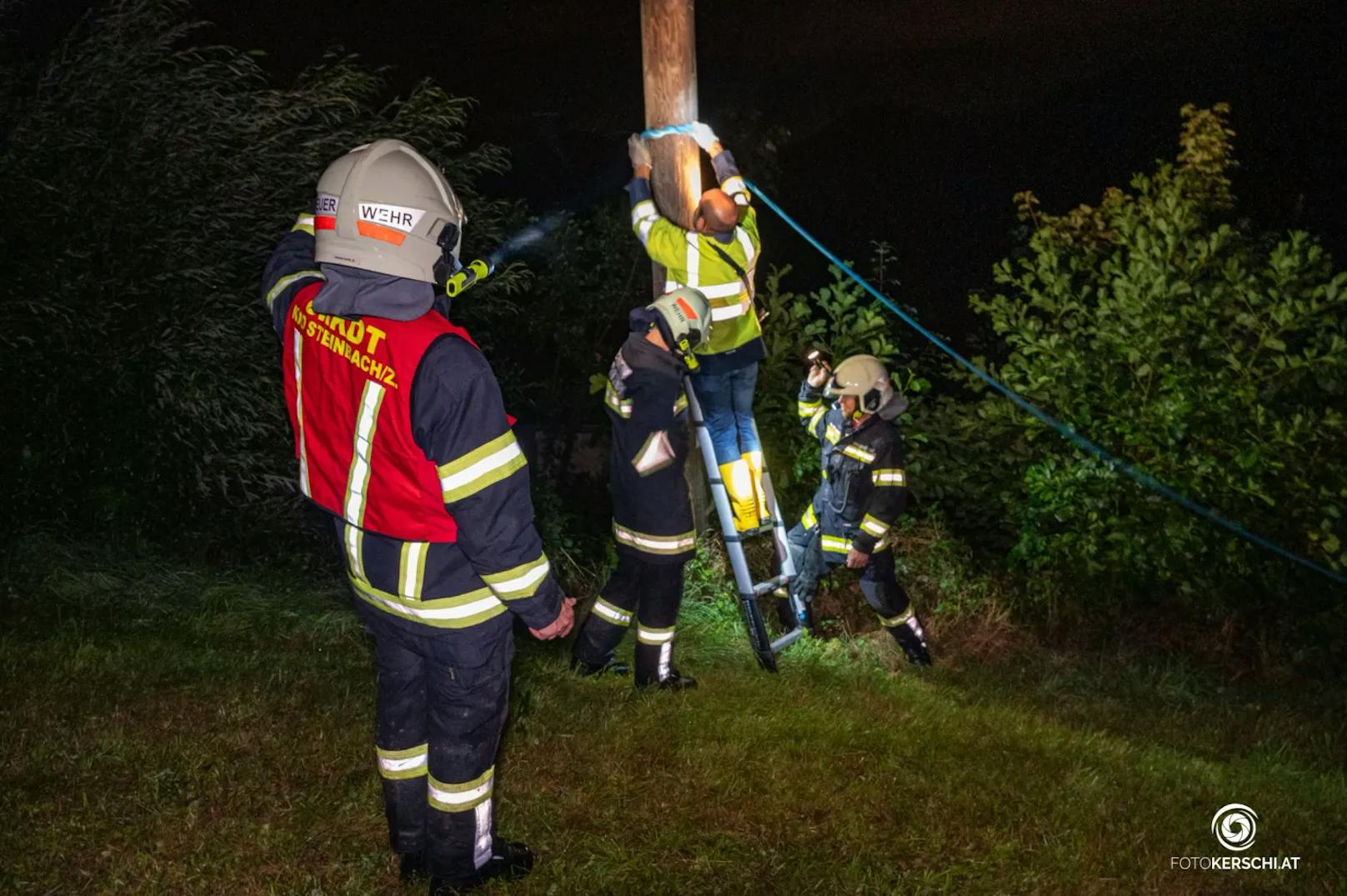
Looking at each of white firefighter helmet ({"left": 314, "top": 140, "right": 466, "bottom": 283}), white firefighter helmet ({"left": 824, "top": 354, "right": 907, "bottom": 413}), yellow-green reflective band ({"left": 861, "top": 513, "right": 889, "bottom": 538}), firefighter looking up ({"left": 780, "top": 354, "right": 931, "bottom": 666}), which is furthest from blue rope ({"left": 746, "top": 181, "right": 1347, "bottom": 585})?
white firefighter helmet ({"left": 314, "top": 140, "right": 466, "bottom": 283})

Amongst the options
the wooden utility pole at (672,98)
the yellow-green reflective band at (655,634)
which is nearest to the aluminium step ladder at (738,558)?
the yellow-green reflective band at (655,634)

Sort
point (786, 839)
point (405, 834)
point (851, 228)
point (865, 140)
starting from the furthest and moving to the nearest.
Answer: point (865, 140)
point (851, 228)
point (786, 839)
point (405, 834)

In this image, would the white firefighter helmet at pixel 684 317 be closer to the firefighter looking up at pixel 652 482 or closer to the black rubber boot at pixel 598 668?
the firefighter looking up at pixel 652 482

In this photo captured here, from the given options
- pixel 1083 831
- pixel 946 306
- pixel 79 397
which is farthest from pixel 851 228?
pixel 1083 831

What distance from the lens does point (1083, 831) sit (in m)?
4.53

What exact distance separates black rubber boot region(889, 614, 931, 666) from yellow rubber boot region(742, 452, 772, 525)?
1133mm

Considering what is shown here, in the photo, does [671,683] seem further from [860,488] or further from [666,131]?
[666,131]

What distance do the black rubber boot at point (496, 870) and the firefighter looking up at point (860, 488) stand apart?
295 cm

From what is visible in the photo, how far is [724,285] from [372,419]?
2.85 metres

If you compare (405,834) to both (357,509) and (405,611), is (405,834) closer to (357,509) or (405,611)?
(405,611)

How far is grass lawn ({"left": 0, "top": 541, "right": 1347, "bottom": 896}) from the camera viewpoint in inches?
163

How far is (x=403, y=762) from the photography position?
396cm

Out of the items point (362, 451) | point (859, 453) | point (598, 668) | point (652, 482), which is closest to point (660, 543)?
point (652, 482)

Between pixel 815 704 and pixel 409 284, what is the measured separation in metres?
2.99
